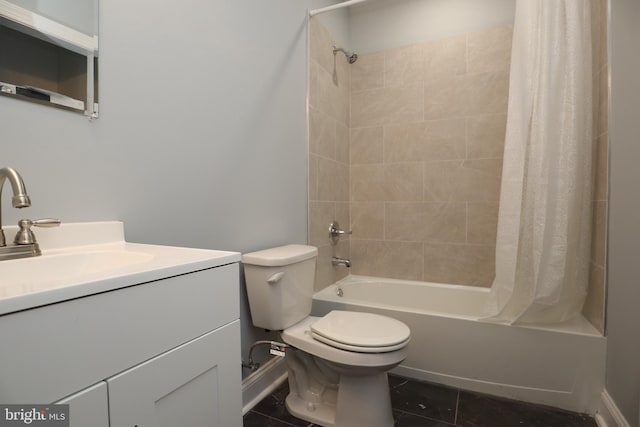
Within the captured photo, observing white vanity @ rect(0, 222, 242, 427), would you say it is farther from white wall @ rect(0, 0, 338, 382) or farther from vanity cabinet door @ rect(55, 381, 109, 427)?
white wall @ rect(0, 0, 338, 382)

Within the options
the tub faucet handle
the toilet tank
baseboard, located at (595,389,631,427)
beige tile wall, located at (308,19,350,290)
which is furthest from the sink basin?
baseboard, located at (595,389,631,427)

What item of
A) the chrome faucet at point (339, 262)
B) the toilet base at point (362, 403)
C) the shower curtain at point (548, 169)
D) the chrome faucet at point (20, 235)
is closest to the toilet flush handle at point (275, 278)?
the toilet base at point (362, 403)

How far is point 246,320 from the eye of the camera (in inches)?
63.1

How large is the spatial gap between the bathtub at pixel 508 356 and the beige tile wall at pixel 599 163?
0.46 feet

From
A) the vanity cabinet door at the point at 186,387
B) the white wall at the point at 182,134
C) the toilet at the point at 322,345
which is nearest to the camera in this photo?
the vanity cabinet door at the point at 186,387

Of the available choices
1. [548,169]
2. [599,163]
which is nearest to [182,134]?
[548,169]

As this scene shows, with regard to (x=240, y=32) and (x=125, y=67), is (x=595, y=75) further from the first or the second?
(x=125, y=67)

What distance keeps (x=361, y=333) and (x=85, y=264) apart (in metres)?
1.00

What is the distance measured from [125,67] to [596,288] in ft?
6.92

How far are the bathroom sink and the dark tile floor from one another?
→ 1004 mm

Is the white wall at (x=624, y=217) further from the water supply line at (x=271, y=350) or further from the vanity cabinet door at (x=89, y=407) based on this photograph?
the vanity cabinet door at (x=89, y=407)

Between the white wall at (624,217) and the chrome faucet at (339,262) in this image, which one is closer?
the white wall at (624,217)

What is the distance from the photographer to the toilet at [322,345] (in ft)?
4.37

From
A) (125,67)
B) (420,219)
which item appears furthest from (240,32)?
(420,219)
